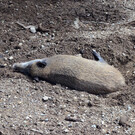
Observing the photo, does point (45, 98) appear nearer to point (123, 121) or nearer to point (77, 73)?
point (77, 73)

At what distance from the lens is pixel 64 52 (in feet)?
23.5

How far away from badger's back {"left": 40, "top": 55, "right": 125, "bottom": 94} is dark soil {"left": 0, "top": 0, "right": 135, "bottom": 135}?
0.16 m

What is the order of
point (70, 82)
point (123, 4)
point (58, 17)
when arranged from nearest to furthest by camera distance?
point (70, 82), point (58, 17), point (123, 4)

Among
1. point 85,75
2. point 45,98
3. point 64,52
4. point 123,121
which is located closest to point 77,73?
point 85,75

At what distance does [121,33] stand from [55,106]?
2782 millimetres

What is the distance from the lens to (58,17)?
8.12 metres

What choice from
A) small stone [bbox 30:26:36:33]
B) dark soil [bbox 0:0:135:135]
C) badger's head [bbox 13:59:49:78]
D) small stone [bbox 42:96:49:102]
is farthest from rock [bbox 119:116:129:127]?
small stone [bbox 30:26:36:33]

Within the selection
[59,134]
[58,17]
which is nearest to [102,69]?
[59,134]

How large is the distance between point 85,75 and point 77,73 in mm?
178

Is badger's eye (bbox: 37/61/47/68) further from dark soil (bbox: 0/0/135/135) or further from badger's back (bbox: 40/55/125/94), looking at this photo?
dark soil (bbox: 0/0/135/135)

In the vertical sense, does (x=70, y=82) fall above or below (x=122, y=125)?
below

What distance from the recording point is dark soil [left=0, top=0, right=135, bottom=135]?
4.91m

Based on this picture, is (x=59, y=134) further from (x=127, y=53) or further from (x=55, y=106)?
(x=127, y=53)

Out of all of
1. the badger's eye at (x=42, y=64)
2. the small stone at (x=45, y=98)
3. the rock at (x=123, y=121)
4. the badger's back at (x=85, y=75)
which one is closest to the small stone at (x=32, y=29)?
the badger's eye at (x=42, y=64)
